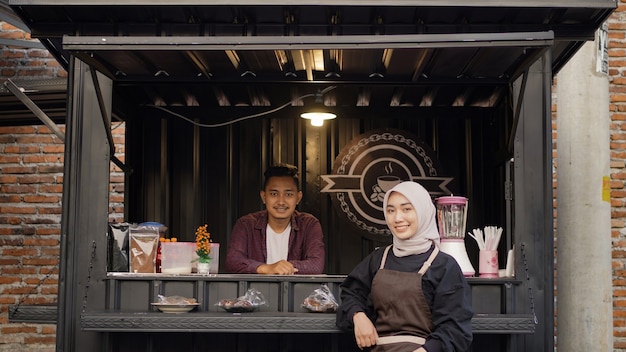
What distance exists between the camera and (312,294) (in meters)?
5.66

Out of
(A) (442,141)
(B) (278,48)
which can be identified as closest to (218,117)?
(A) (442,141)

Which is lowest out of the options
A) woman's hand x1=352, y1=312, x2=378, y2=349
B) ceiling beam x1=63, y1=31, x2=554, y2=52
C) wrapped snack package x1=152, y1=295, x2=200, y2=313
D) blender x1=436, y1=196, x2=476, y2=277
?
woman's hand x1=352, y1=312, x2=378, y2=349

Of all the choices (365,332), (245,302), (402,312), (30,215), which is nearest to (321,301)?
(245,302)

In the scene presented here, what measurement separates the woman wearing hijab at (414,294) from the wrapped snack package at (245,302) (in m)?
0.79

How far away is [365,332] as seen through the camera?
16.1 ft

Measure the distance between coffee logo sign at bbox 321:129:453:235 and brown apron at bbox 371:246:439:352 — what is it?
3196 mm

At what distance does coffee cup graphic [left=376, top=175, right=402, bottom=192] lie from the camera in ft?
26.9

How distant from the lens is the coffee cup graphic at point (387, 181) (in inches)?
323

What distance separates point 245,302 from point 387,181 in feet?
9.81

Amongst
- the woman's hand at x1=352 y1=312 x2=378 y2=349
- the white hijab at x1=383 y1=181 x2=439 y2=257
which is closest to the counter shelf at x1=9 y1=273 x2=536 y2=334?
the woman's hand at x1=352 y1=312 x2=378 y2=349

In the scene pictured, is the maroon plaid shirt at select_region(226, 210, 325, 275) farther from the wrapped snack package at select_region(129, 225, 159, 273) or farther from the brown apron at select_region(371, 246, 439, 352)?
the brown apron at select_region(371, 246, 439, 352)

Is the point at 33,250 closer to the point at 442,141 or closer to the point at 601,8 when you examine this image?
the point at 442,141

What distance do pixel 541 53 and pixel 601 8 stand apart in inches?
23.7

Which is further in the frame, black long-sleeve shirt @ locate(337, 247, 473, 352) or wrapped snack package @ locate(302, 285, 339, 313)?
wrapped snack package @ locate(302, 285, 339, 313)
